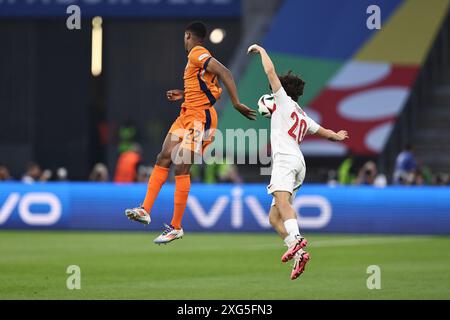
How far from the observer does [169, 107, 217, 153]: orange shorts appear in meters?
13.6

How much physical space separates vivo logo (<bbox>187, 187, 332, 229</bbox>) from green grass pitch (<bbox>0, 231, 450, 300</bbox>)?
0.29 metres

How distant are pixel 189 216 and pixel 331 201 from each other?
2.97m

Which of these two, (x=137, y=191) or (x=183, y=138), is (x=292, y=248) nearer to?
(x=183, y=138)

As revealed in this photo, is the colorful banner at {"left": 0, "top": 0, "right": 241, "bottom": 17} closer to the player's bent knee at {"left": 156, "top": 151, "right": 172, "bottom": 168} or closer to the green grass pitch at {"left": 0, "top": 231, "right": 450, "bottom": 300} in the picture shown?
the green grass pitch at {"left": 0, "top": 231, "right": 450, "bottom": 300}

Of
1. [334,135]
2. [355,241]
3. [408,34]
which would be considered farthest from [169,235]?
[408,34]

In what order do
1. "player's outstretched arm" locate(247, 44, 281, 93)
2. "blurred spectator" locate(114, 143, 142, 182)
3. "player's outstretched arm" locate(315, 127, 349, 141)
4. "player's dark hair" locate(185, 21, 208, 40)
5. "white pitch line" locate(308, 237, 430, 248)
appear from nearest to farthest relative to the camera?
"player's outstretched arm" locate(247, 44, 281, 93)
"player's outstretched arm" locate(315, 127, 349, 141)
"player's dark hair" locate(185, 21, 208, 40)
"white pitch line" locate(308, 237, 430, 248)
"blurred spectator" locate(114, 143, 142, 182)

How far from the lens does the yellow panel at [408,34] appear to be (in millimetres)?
32719

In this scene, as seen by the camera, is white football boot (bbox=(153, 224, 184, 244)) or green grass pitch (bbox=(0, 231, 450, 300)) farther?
green grass pitch (bbox=(0, 231, 450, 300))

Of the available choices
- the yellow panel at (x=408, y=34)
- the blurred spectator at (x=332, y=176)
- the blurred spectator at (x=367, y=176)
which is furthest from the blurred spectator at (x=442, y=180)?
the yellow panel at (x=408, y=34)

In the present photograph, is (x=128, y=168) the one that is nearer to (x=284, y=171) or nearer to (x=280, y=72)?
(x=280, y=72)

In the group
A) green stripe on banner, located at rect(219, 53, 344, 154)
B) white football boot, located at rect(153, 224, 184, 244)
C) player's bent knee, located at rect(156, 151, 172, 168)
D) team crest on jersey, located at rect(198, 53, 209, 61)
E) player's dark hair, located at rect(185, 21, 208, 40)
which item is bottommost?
white football boot, located at rect(153, 224, 184, 244)

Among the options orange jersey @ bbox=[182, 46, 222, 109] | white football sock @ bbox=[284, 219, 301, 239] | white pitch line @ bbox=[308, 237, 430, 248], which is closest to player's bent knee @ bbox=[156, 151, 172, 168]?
orange jersey @ bbox=[182, 46, 222, 109]

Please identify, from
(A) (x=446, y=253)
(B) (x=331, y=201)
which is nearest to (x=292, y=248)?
(A) (x=446, y=253)

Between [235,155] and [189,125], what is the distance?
19858mm
